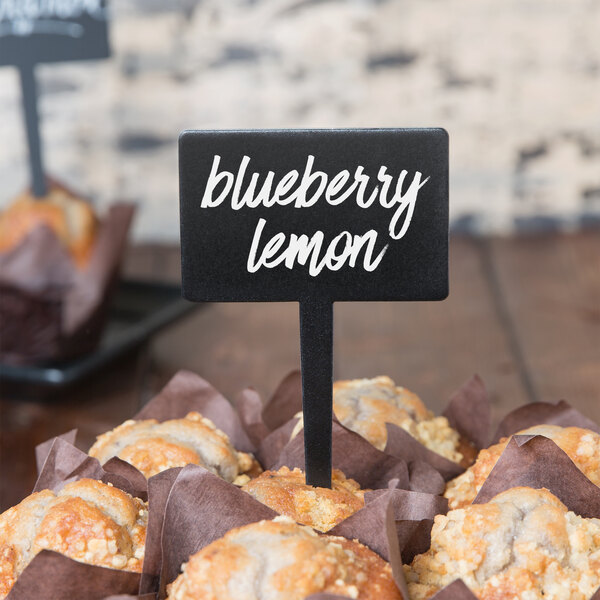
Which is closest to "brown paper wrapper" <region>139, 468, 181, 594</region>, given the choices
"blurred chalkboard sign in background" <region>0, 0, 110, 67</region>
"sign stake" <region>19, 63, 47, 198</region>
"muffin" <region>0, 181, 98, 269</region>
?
"muffin" <region>0, 181, 98, 269</region>

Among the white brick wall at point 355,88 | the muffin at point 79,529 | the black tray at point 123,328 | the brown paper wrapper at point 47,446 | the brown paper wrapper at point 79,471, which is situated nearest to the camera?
the muffin at point 79,529

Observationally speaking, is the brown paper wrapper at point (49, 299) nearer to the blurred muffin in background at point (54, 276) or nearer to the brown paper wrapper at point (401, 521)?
the blurred muffin in background at point (54, 276)

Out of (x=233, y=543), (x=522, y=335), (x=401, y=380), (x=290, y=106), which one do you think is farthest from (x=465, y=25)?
(x=233, y=543)

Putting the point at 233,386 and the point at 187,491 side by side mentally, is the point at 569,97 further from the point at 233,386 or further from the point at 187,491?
the point at 187,491

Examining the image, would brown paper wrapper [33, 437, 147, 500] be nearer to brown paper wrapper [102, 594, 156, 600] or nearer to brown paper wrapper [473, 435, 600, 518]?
brown paper wrapper [102, 594, 156, 600]

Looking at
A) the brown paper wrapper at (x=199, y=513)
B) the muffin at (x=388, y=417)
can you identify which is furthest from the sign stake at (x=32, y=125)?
the brown paper wrapper at (x=199, y=513)

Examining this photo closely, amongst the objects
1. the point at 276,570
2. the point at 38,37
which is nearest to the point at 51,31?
the point at 38,37
